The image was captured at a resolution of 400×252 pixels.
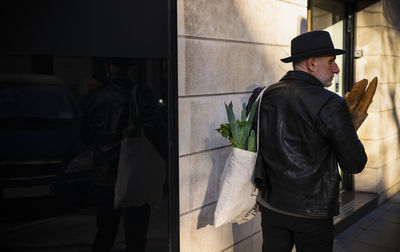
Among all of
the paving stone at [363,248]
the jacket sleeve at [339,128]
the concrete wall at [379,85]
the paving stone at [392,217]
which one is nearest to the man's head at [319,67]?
the jacket sleeve at [339,128]

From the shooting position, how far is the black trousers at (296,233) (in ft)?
9.42

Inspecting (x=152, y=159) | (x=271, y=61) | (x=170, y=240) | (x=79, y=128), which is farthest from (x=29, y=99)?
(x=271, y=61)

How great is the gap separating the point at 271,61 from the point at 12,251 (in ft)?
9.65

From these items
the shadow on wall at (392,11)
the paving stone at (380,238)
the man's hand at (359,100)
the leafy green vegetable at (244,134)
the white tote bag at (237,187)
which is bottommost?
the paving stone at (380,238)

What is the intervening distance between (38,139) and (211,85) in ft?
5.32

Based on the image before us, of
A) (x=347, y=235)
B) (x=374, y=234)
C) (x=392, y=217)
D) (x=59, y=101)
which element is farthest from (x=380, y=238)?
(x=59, y=101)

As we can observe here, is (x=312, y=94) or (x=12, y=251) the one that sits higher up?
(x=312, y=94)

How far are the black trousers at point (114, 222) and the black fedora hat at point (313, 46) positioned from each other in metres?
1.47

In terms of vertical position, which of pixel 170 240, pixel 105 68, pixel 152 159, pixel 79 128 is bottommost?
pixel 170 240

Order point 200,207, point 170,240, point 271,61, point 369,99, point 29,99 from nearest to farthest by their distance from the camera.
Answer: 1. point 29,99
2. point 369,99
3. point 170,240
4. point 200,207
5. point 271,61

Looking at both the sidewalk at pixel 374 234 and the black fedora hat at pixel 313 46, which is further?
the sidewalk at pixel 374 234

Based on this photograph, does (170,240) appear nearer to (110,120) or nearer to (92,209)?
(92,209)

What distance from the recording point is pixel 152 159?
10.7 feet

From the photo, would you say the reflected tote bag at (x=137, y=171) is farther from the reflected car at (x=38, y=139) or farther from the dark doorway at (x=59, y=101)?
the reflected car at (x=38, y=139)
